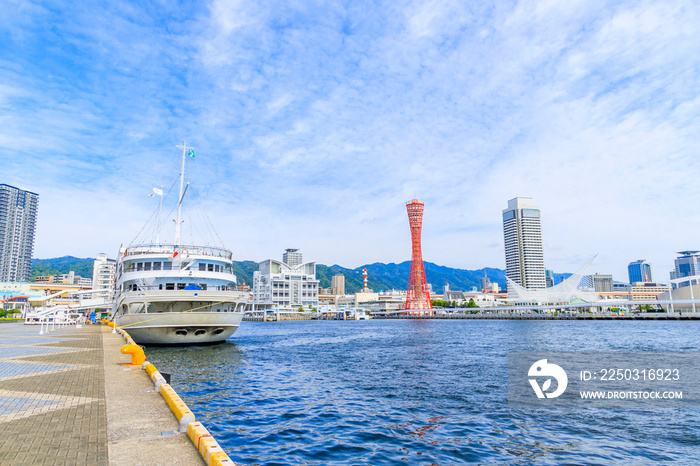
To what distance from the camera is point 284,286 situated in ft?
538

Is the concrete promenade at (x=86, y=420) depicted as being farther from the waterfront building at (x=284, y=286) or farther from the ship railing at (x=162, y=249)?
the waterfront building at (x=284, y=286)

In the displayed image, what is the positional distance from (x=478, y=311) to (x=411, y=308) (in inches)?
1133

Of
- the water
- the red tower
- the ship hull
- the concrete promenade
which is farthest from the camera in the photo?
the red tower

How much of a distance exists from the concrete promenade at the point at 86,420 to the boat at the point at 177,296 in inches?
556

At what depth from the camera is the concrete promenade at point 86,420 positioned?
6.61m

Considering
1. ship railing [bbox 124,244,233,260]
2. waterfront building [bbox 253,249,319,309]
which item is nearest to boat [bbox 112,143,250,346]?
ship railing [bbox 124,244,233,260]

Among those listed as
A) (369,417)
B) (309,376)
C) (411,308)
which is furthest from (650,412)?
(411,308)

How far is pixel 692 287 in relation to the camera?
11769cm

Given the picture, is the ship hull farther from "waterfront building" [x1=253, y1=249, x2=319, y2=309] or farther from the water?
"waterfront building" [x1=253, y1=249, x2=319, y2=309]

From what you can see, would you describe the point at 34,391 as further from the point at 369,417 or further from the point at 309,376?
the point at 309,376

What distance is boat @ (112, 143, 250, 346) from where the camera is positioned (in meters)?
29.1

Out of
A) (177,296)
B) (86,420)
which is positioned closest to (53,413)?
(86,420)

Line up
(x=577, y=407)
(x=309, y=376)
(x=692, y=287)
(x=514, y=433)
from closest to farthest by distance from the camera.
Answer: (x=514, y=433) → (x=577, y=407) → (x=309, y=376) → (x=692, y=287)

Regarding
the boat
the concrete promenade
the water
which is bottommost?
the water
